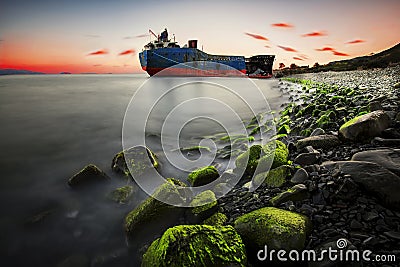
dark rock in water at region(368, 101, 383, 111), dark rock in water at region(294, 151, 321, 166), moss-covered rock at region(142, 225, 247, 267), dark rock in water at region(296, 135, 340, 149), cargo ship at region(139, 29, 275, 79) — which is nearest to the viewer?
moss-covered rock at region(142, 225, 247, 267)

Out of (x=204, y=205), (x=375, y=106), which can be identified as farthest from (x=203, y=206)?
(x=375, y=106)

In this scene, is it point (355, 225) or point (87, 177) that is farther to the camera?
point (87, 177)

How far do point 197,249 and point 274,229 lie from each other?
0.72 meters

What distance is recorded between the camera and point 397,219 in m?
1.82

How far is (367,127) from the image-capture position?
3.05m

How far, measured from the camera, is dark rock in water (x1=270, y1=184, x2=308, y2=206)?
7.77 ft

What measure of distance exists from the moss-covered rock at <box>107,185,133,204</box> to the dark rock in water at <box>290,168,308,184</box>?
2535mm

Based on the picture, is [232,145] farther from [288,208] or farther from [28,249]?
[28,249]

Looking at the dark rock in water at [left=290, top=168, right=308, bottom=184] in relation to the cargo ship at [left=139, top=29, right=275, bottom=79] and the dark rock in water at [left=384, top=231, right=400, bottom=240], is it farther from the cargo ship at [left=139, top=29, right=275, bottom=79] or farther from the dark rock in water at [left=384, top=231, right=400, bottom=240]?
the cargo ship at [left=139, top=29, right=275, bottom=79]

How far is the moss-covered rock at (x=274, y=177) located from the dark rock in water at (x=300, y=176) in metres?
0.11

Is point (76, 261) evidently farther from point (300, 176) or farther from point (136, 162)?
point (300, 176)

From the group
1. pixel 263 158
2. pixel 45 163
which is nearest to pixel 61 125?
pixel 45 163

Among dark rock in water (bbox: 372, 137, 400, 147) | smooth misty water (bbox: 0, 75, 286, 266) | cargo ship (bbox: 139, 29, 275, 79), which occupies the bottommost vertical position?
smooth misty water (bbox: 0, 75, 286, 266)

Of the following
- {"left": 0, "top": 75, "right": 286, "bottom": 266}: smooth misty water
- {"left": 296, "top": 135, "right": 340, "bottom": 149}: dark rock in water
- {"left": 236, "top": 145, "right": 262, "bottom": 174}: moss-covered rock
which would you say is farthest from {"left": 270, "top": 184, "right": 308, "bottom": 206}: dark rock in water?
{"left": 0, "top": 75, "right": 286, "bottom": 266}: smooth misty water
